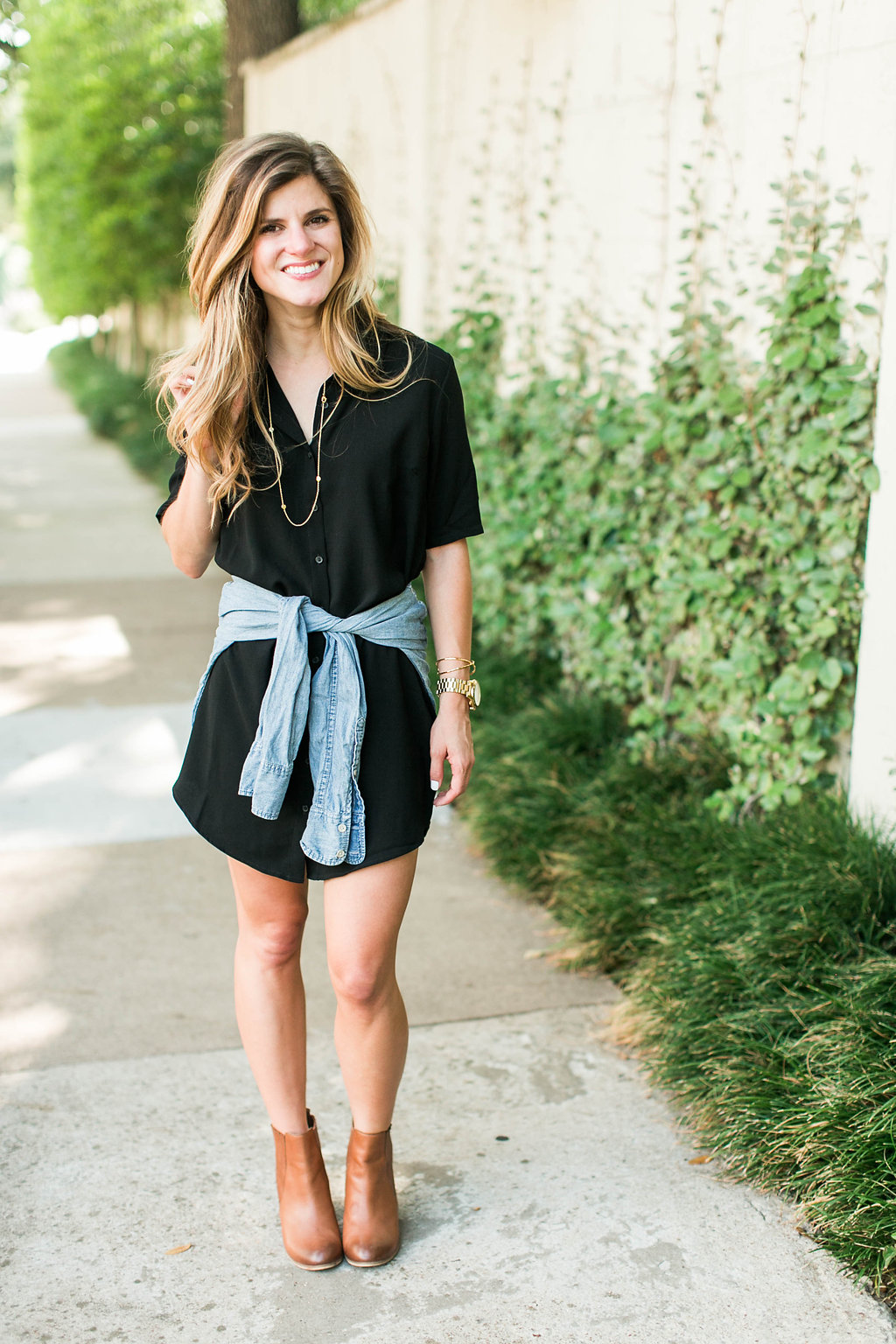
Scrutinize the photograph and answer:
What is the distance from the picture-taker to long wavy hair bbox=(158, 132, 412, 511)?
2.21 m

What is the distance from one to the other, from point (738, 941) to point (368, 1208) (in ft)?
3.58

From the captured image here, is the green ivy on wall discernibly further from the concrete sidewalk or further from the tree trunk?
the tree trunk

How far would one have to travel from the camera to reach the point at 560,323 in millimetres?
5121

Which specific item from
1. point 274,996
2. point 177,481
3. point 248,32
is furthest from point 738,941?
point 248,32

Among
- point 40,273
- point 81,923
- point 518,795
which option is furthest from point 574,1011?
point 40,273

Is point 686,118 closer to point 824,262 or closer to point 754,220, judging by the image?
point 754,220

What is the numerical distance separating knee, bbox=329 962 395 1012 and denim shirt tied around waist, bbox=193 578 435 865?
0.20 metres

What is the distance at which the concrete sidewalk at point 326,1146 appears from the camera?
232 cm

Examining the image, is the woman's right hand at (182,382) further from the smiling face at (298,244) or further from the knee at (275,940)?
the knee at (275,940)

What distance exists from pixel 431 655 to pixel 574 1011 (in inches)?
91.0

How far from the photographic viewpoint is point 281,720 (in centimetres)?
226

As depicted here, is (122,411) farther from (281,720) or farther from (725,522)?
(281,720)

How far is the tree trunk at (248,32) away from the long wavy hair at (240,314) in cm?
783

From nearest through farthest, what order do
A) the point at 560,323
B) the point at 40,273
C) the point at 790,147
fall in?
the point at 790,147, the point at 560,323, the point at 40,273
